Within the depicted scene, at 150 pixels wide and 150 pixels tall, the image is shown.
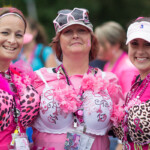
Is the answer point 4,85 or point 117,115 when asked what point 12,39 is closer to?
point 4,85

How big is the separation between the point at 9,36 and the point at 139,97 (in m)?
1.32

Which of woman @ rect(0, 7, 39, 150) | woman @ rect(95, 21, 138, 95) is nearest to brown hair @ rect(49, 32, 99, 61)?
woman @ rect(0, 7, 39, 150)

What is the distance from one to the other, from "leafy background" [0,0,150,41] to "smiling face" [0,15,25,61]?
1378cm

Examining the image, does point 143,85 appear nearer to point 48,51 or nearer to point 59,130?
point 59,130

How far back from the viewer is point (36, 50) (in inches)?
238

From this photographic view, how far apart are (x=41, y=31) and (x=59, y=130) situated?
396cm

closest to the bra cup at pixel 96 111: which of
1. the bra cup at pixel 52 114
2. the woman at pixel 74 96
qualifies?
the woman at pixel 74 96

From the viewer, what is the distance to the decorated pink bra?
2785mm

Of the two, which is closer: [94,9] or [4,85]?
[4,85]

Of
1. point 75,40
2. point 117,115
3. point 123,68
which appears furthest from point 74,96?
point 123,68

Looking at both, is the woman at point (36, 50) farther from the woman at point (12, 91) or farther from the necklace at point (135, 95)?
the necklace at point (135, 95)

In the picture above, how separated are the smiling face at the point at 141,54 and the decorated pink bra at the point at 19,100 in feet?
3.25

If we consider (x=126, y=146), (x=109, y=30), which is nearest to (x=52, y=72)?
(x=126, y=146)

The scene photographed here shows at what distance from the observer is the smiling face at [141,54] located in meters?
2.93
